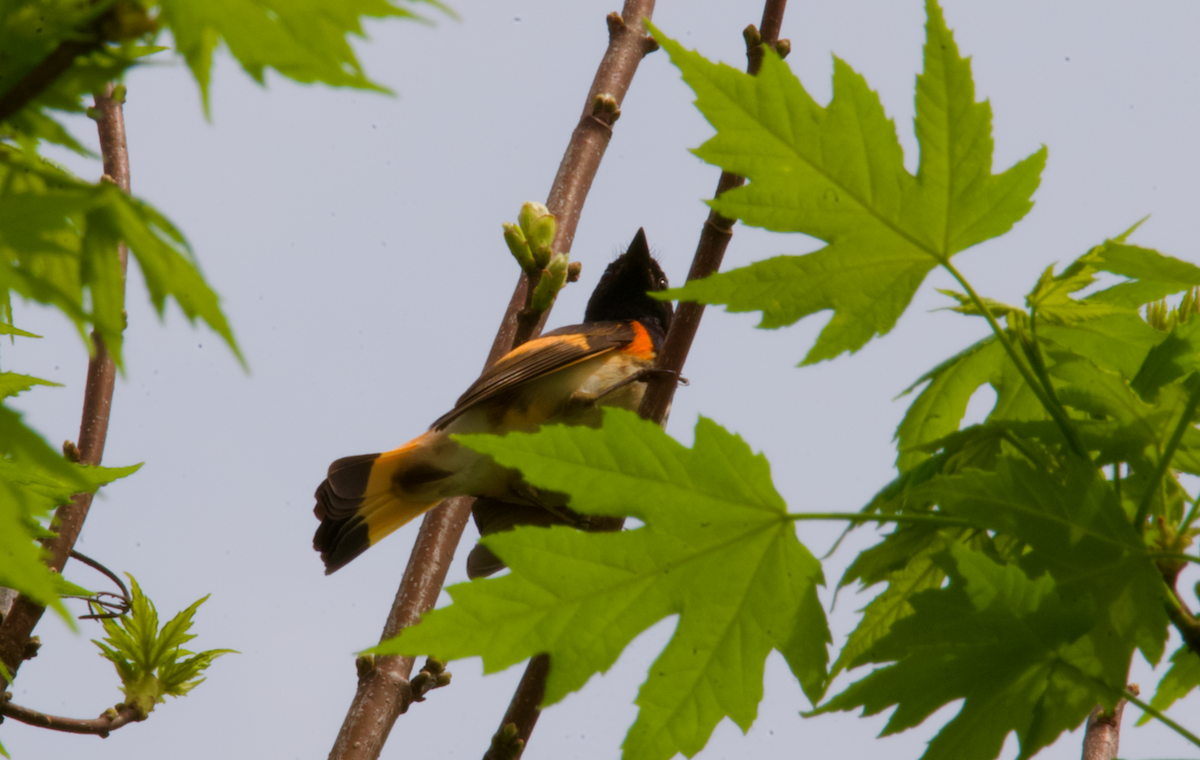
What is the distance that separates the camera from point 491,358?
3.52 m

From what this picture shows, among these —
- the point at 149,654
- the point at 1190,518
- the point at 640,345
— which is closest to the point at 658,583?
the point at 1190,518

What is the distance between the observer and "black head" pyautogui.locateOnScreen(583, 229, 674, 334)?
4.98 m

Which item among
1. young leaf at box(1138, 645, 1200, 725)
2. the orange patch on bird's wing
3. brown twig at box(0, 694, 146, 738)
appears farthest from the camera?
the orange patch on bird's wing

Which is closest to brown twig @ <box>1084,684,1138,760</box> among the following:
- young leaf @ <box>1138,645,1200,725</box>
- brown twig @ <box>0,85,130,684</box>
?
young leaf @ <box>1138,645,1200,725</box>

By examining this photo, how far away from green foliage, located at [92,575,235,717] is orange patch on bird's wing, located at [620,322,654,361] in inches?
81.7

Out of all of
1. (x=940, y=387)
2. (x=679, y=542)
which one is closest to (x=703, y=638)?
(x=679, y=542)

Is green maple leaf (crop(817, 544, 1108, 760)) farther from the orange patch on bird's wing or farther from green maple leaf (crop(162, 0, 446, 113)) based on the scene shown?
the orange patch on bird's wing

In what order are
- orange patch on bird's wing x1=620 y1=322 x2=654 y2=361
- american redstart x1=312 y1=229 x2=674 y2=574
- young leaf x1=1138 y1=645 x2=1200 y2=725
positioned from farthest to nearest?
orange patch on bird's wing x1=620 y1=322 x2=654 y2=361 < american redstart x1=312 y1=229 x2=674 y2=574 < young leaf x1=1138 y1=645 x2=1200 y2=725

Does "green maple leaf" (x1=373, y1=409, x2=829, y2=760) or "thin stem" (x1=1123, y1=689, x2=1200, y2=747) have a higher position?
"green maple leaf" (x1=373, y1=409, x2=829, y2=760)

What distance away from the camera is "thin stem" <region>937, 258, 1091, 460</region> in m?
1.33

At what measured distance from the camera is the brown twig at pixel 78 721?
2.46m

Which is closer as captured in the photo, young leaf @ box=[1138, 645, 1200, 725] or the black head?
young leaf @ box=[1138, 645, 1200, 725]

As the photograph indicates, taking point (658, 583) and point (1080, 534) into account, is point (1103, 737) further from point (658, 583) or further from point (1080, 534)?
point (658, 583)

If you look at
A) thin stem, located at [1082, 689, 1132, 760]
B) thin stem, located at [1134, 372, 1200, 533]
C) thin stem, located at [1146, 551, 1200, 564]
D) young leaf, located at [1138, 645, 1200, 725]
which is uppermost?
thin stem, located at [1134, 372, 1200, 533]
